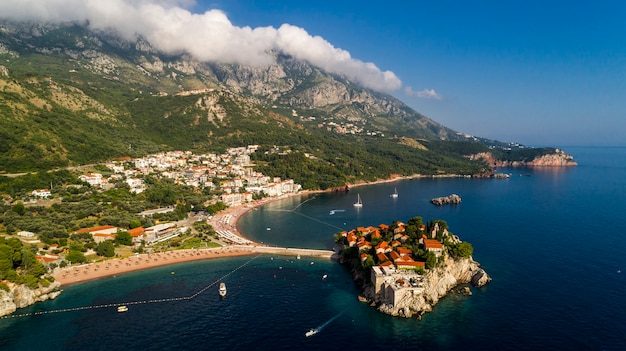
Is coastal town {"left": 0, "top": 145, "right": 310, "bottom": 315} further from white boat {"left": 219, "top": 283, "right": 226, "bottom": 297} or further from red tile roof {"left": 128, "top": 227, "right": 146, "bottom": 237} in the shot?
white boat {"left": 219, "top": 283, "right": 226, "bottom": 297}

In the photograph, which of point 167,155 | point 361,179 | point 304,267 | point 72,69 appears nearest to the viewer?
point 304,267

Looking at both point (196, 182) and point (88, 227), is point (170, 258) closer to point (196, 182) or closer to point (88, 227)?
point (88, 227)

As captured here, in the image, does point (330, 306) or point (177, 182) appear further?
point (177, 182)

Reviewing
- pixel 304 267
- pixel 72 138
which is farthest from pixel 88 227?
pixel 72 138

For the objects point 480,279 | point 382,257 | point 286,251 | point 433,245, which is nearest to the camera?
point 480,279

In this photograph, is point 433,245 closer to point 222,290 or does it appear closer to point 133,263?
point 222,290

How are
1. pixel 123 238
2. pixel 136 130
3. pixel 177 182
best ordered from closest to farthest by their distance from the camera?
pixel 123 238
pixel 177 182
pixel 136 130

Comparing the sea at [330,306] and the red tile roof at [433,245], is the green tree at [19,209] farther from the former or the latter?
the red tile roof at [433,245]

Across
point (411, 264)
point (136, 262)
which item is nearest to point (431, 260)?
point (411, 264)
